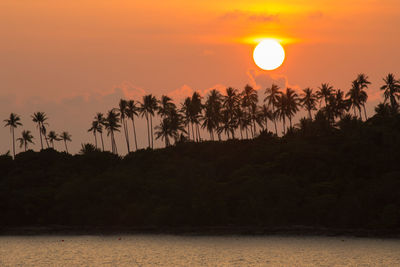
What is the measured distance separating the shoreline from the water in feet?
14.6

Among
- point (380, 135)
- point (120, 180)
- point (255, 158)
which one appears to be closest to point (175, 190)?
point (120, 180)

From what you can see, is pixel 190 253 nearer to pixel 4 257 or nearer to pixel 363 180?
pixel 4 257

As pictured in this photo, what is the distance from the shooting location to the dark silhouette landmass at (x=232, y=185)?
11512 cm

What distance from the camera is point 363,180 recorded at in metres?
119

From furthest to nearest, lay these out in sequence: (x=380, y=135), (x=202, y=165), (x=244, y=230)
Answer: (x=202, y=165), (x=380, y=135), (x=244, y=230)

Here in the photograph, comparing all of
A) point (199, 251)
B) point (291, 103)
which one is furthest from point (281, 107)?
point (199, 251)

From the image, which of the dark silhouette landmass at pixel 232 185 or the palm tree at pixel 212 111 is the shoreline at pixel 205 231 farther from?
the palm tree at pixel 212 111

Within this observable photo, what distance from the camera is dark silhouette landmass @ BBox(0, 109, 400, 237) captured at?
378 feet

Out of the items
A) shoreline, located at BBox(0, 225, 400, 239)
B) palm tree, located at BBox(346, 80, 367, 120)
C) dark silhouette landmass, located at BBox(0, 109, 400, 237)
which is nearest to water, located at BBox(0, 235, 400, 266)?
shoreline, located at BBox(0, 225, 400, 239)

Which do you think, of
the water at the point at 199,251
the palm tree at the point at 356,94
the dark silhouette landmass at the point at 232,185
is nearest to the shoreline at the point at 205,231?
the dark silhouette landmass at the point at 232,185

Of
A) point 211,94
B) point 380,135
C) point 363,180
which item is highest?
point 211,94

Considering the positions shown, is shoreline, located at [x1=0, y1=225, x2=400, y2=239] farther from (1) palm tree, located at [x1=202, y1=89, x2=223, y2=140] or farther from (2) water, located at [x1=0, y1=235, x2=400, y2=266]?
(1) palm tree, located at [x1=202, y1=89, x2=223, y2=140]

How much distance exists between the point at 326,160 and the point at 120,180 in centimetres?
4310

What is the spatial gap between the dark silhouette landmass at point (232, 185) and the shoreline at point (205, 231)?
994 millimetres
